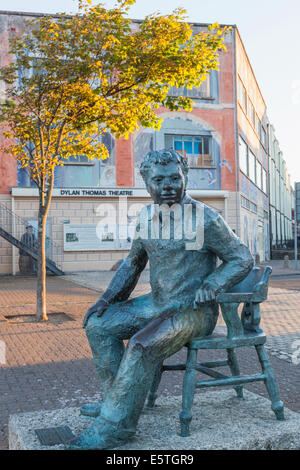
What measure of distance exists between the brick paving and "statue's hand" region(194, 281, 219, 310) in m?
1.66

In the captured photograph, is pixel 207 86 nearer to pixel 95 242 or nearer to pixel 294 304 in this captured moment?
pixel 95 242

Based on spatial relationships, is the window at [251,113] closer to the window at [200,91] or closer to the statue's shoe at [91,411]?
the window at [200,91]

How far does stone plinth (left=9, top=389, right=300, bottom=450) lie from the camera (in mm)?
2602

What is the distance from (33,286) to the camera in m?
15.8

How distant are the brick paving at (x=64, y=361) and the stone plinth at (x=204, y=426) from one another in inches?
22.8

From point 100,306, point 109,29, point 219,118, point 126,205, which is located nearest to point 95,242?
point 126,205

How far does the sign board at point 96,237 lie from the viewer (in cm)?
2122

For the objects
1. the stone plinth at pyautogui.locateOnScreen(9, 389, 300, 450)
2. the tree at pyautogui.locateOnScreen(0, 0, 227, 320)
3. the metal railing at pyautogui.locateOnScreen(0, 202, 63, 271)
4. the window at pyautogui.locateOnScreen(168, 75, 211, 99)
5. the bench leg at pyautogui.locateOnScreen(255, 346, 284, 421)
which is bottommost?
the stone plinth at pyautogui.locateOnScreen(9, 389, 300, 450)

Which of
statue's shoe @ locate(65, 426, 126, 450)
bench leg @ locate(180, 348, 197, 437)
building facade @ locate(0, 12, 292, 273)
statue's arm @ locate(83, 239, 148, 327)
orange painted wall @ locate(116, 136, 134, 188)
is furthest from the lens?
orange painted wall @ locate(116, 136, 134, 188)

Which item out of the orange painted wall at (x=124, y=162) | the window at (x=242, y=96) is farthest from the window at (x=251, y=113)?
the orange painted wall at (x=124, y=162)

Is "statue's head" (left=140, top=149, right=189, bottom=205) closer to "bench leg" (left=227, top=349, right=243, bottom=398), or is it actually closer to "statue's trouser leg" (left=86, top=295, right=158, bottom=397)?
"statue's trouser leg" (left=86, top=295, right=158, bottom=397)

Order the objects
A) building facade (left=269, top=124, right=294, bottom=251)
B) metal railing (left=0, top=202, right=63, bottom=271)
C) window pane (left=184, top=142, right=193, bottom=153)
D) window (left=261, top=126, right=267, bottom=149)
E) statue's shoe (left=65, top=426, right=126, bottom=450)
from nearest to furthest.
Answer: statue's shoe (left=65, top=426, right=126, bottom=450)
metal railing (left=0, top=202, right=63, bottom=271)
window pane (left=184, top=142, right=193, bottom=153)
window (left=261, top=126, right=267, bottom=149)
building facade (left=269, top=124, right=294, bottom=251)

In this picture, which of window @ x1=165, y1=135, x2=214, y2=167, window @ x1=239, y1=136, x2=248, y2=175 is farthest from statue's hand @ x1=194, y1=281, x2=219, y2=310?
window @ x1=239, y1=136, x2=248, y2=175

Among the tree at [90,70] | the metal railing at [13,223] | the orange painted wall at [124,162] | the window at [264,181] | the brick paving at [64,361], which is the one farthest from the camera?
the window at [264,181]
